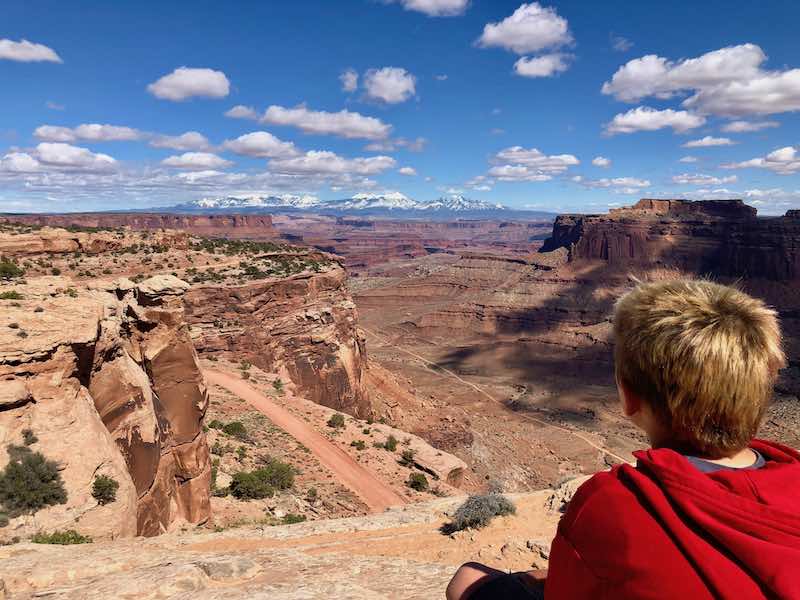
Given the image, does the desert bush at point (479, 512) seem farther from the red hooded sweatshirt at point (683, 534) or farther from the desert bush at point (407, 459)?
the desert bush at point (407, 459)

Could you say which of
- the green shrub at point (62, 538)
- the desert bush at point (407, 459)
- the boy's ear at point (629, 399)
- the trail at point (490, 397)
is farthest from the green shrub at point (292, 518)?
the boy's ear at point (629, 399)

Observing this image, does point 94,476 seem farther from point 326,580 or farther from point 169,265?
point 169,265

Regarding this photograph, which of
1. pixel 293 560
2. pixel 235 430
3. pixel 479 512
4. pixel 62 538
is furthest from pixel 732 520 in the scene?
pixel 235 430

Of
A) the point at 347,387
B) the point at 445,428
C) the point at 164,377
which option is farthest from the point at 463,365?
the point at 164,377

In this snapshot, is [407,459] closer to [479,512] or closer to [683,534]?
[479,512]

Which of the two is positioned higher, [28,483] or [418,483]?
[28,483]
